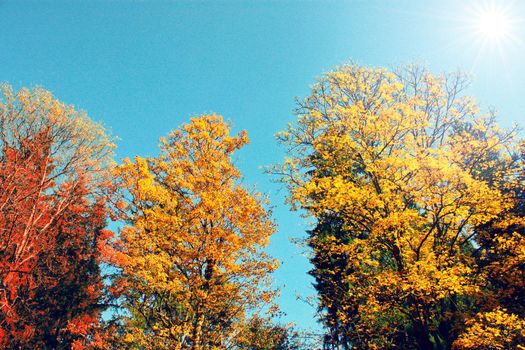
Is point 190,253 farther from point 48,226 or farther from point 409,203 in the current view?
point 48,226

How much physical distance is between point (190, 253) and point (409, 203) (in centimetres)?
683

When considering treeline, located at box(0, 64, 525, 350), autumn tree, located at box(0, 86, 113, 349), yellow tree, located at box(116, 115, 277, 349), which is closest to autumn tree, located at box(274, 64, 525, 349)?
treeline, located at box(0, 64, 525, 350)

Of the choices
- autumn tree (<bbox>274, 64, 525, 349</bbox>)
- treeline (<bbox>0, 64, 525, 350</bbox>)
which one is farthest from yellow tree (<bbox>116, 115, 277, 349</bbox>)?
autumn tree (<bbox>274, 64, 525, 349</bbox>)

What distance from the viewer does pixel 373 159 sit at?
32.3 ft

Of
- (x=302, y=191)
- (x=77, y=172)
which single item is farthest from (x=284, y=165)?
(x=77, y=172)

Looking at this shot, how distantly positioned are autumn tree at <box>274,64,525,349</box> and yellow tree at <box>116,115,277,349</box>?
7.07 ft

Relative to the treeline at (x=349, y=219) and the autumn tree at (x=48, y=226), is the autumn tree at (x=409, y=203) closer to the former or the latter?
the treeline at (x=349, y=219)

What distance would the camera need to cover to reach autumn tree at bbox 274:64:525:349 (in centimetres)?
796

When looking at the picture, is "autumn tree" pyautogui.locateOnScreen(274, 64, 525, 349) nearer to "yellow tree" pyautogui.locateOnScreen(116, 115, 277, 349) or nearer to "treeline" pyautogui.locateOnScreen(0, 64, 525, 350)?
"treeline" pyautogui.locateOnScreen(0, 64, 525, 350)

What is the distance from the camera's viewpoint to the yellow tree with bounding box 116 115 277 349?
28.5ft

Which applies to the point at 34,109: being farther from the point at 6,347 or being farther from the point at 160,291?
the point at 6,347

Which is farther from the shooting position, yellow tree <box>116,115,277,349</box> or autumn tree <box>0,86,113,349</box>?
autumn tree <box>0,86,113,349</box>

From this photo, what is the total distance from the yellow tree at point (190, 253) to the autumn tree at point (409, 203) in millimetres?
2154

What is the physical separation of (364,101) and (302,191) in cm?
484
